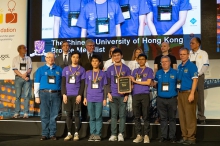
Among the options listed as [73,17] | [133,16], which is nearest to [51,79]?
[73,17]

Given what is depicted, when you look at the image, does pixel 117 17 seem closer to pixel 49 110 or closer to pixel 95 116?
pixel 95 116

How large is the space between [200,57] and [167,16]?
5.08ft

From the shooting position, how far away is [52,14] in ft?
23.7

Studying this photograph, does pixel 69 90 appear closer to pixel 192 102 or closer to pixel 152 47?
pixel 192 102

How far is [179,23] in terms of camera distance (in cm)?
662

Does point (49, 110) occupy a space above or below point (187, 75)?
below

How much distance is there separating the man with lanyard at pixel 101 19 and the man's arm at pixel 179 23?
1.09 m

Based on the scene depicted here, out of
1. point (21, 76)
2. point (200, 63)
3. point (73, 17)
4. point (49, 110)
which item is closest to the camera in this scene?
point (49, 110)

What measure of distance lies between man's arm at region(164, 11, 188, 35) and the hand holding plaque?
2207mm

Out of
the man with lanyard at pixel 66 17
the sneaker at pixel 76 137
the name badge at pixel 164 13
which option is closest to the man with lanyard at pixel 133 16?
the name badge at pixel 164 13

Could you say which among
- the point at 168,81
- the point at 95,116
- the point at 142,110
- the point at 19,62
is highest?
the point at 19,62

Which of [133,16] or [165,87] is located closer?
[165,87]

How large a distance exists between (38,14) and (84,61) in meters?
2.36

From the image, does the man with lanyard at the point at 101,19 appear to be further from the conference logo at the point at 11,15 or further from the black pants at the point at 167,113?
the black pants at the point at 167,113
